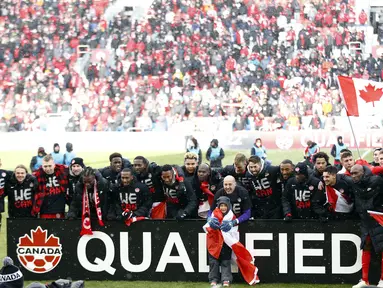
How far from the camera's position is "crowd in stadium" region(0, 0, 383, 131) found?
2848cm

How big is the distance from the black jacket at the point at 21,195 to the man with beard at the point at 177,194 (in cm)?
171

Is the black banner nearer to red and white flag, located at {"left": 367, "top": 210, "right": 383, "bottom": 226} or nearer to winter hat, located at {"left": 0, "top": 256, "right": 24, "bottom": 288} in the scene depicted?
red and white flag, located at {"left": 367, "top": 210, "right": 383, "bottom": 226}

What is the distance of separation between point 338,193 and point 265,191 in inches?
38.3

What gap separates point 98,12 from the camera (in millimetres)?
35469

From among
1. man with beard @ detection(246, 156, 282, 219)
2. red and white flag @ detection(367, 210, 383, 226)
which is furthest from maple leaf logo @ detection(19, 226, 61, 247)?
red and white flag @ detection(367, 210, 383, 226)

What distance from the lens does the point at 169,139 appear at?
26.6 metres

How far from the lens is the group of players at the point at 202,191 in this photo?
9.49m

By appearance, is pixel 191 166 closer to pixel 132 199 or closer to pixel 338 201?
pixel 132 199

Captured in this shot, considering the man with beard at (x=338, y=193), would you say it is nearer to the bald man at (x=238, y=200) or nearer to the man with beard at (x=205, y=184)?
the bald man at (x=238, y=200)

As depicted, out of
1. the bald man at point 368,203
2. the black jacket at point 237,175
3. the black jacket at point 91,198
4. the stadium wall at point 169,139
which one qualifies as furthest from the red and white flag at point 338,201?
the stadium wall at point 169,139

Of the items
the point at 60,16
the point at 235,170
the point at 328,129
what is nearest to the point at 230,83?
the point at 328,129

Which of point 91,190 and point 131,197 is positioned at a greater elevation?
point 91,190

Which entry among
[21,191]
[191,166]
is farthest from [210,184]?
[21,191]

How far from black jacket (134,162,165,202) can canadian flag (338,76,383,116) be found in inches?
143
